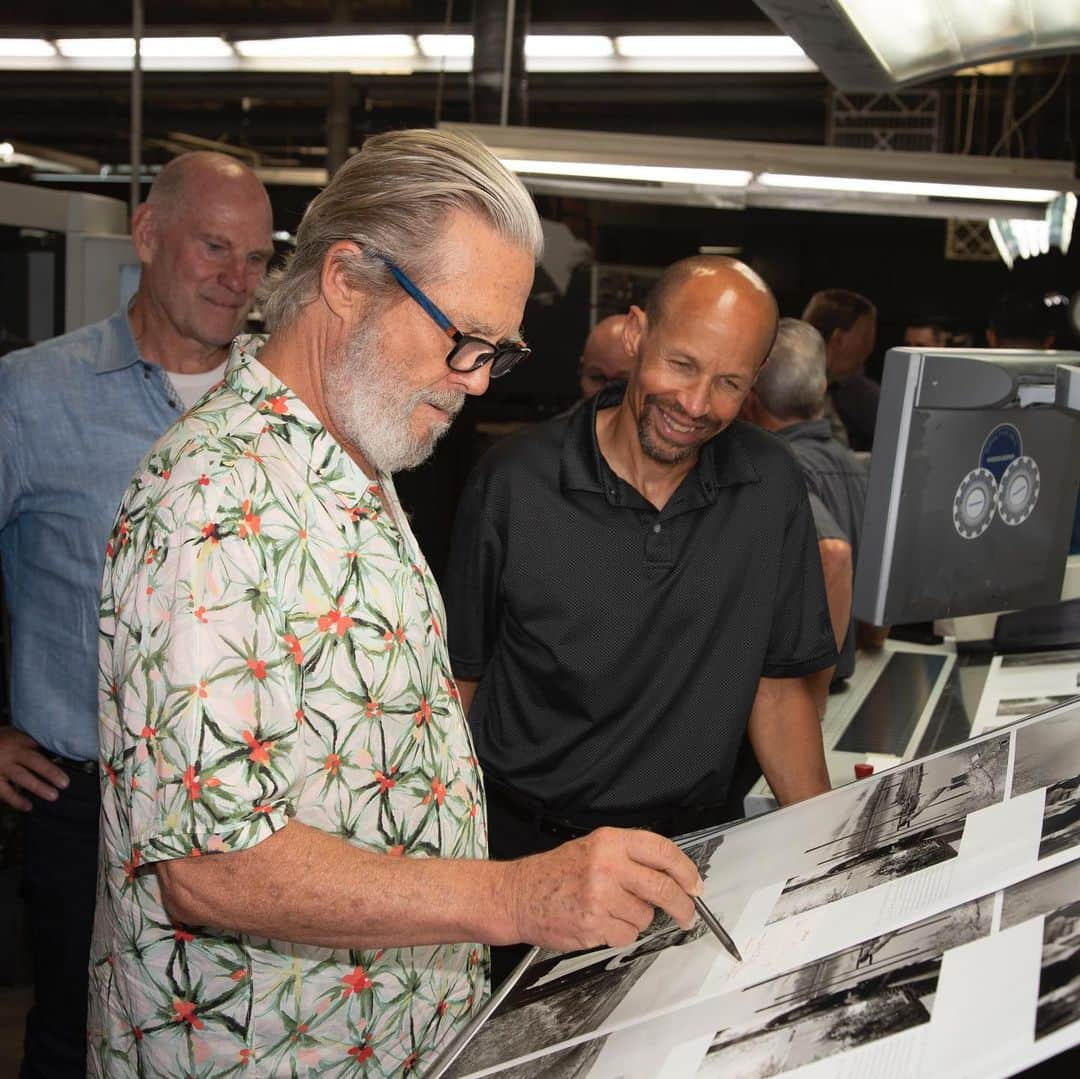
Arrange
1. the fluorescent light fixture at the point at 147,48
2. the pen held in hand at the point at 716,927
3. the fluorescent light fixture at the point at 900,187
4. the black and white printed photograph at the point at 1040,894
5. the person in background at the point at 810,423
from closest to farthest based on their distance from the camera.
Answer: the black and white printed photograph at the point at 1040,894, the pen held in hand at the point at 716,927, the person in background at the point at 810,423, the fluorescent light fixture at the point at 900,187, the fluorescent light fixture at the point at 147,48

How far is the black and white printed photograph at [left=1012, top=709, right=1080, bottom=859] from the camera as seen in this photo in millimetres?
1209

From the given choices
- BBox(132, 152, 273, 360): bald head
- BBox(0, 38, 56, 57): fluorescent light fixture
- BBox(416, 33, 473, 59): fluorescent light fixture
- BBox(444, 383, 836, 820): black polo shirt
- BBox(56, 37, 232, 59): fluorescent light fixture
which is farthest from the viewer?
BBox(416, 33, 473, 59): fluorescent light fixture

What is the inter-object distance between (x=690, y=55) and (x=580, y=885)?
5.79m

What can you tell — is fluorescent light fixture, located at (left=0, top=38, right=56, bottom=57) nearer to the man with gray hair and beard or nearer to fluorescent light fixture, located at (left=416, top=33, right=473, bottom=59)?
fluorescent light fixture, located at (left=416, top=33, right=473, bottom=59)

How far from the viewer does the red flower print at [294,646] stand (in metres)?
1.16

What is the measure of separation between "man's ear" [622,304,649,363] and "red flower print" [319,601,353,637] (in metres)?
1.10

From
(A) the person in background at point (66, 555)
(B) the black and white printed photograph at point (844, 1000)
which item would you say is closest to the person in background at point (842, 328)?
(A) the person in background at point (66, 555)

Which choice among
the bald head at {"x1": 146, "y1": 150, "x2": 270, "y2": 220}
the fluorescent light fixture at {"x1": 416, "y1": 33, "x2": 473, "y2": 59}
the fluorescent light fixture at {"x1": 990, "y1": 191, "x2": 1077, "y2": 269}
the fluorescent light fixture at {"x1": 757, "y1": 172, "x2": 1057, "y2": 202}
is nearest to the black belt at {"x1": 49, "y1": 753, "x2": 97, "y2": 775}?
the bald head at {"x1": 146, "y1": 150, "x2": 270, "y2": 220}

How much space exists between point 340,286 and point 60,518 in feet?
3.75

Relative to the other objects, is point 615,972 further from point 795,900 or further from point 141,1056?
point 141,1056

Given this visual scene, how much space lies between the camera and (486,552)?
2.13 meters

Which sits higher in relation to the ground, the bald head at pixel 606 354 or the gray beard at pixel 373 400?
the bald head at pixel 606 354

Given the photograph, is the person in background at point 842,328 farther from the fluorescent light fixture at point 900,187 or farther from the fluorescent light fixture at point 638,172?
the fluorescent light fixture at point 638,172

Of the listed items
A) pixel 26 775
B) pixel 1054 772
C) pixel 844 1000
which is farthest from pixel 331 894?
pixel 26 775
